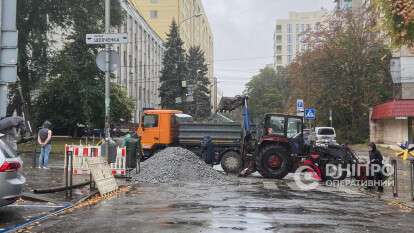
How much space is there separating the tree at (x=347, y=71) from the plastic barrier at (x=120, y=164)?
1393 inches

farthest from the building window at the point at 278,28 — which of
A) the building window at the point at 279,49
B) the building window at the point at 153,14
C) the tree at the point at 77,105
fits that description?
the tree at the point at 77,105

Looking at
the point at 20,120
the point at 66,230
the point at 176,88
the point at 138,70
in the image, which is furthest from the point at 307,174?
the point at 138,70

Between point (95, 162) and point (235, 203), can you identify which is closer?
point (235, 203)

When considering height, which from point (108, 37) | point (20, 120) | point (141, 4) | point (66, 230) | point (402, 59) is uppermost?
point (141, 4)

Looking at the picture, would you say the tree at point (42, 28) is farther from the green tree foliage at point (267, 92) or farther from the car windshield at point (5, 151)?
the green tree foliage at point (267, 92)

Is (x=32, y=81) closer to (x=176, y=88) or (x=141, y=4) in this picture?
(x=176, y=88)

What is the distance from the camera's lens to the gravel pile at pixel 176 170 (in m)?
18.8

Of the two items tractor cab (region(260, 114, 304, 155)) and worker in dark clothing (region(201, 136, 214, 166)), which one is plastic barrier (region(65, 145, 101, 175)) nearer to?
worker in dark clothing (region(201, 136, 214, 166))

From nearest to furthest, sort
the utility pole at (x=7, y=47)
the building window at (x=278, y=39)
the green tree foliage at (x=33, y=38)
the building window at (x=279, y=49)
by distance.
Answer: the utility pole at (x=7, y=47) < the green tree foliage at (x=33, y=38) < the building window at (x=279, y=49) < the building window at (x=278, y=39)

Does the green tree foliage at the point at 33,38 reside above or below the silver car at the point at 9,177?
above

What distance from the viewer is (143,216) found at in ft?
35.0

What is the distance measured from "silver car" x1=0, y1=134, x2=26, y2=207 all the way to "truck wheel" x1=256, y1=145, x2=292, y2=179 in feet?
37.3

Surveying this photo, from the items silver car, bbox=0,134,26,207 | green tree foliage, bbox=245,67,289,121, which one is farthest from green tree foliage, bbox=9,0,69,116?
green tree foliage, bbox=245,67,289,121

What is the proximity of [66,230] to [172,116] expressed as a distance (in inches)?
681
